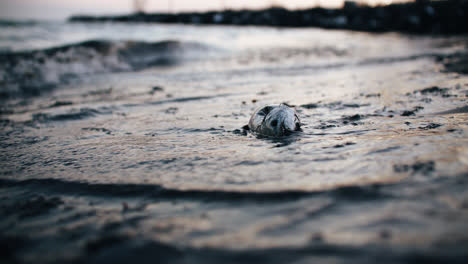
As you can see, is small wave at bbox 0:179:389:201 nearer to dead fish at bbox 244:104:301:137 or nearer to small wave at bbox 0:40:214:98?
dead fish at bbox 244:104:301:137

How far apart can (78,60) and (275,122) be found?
23.8 ft

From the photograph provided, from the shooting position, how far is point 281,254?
1.14 m

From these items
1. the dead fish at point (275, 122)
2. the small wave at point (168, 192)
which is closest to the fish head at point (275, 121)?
the dead fish at point (275, 122)

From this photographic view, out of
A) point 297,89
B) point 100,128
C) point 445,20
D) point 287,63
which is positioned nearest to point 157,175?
point 100,128

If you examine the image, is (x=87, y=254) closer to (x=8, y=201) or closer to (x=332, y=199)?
(x=8, y=201)

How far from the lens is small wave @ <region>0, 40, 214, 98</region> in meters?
6.43

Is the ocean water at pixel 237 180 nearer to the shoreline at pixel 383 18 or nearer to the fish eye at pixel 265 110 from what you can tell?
the fish eye at pixel 265 110

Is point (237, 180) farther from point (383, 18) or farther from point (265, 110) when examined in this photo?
point (383, 18)

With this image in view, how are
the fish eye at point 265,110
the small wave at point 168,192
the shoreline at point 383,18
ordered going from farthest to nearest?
the shoreline at point 383,18
the fish eye at point 265,110
the small wave at point 168,192

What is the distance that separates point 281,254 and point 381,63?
7440 millimetres

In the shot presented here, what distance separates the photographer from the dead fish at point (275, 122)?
2.60m

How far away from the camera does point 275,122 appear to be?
8.61ft

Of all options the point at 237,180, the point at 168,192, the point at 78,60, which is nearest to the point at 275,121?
the point at 237,180

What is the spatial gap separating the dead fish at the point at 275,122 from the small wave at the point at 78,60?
4.74m
